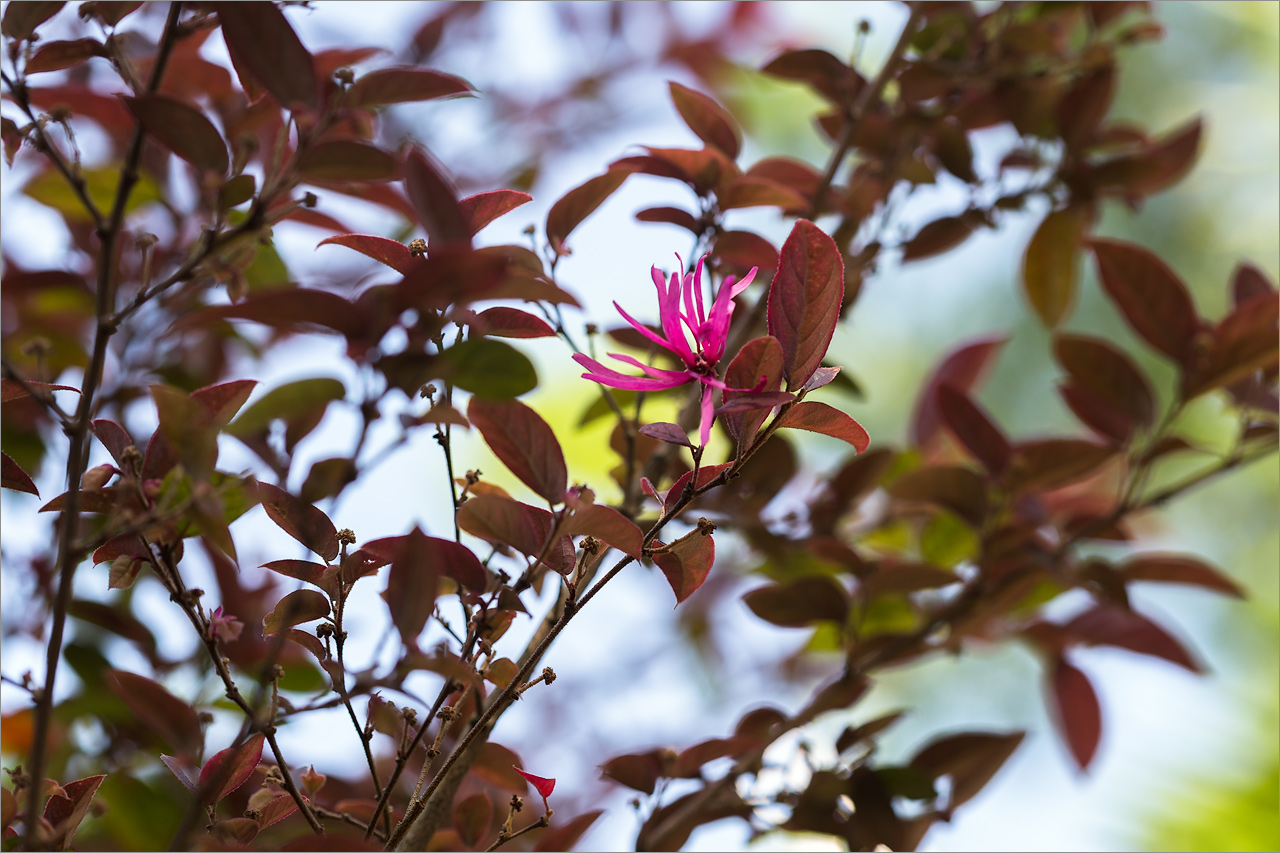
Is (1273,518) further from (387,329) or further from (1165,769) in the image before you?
(387,329)

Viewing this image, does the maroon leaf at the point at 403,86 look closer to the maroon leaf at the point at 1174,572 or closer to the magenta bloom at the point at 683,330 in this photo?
the magenta bloom at the point at 683,330

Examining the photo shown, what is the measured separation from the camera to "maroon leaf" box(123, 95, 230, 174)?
0.45 metres

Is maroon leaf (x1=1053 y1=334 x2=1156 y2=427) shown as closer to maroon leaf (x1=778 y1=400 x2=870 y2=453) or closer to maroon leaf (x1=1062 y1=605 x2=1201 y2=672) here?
maroon leaf (x1=1062 y1=605 x2=1201 y2=672)

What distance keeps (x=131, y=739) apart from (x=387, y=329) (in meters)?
0.74

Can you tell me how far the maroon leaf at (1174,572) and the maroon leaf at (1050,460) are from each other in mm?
125

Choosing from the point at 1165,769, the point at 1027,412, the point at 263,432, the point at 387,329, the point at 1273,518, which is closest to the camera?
the point at 387,329

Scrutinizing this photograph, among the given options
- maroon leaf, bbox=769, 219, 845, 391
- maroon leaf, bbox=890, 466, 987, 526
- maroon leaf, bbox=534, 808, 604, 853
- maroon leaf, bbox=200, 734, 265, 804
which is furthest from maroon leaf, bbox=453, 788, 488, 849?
maroon leaf, bbox=890, 466, 987, 526

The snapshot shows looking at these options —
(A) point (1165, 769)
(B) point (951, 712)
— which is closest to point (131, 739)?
(A) point (1165, 769)

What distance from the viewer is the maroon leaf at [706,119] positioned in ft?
2.47

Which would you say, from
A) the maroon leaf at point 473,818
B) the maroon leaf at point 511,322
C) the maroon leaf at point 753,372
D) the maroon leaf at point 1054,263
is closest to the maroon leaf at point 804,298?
the maroon leaf at point 753,372

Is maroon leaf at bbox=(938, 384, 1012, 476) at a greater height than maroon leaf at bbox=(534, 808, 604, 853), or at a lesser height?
greater

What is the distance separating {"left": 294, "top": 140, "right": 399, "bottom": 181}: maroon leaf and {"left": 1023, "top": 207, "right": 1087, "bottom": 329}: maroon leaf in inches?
29.6

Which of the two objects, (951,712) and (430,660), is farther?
(951,712)

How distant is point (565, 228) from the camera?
65 centimetres
